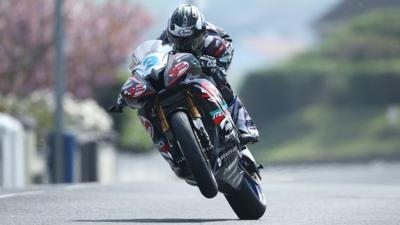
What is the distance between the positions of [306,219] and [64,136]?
20.5 metres

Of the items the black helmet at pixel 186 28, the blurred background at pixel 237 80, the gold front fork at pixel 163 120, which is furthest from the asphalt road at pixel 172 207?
the blurred background at pixel 237 80

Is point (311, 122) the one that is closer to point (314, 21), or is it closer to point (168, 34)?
point (314, 21)

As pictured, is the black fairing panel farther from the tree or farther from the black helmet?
the tree

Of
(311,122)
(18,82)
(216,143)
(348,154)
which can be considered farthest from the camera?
(311,122)

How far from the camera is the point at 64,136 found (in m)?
33.0

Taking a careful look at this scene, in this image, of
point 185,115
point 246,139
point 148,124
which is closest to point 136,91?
point 148,124

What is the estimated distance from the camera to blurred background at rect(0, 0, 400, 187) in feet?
121

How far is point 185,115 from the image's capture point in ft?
40.0

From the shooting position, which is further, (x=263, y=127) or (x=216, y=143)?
(x=263, y=127)

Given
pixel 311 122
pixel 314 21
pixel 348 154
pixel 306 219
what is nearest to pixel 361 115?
pixel 311 122

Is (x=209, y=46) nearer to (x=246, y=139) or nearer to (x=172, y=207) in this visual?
(x=246, y=139)

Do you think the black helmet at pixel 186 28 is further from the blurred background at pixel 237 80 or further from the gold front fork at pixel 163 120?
the blurred background at pixel 237 80

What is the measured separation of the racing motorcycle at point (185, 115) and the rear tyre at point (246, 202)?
0.62ft

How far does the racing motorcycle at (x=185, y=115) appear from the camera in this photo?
39.6 ft
